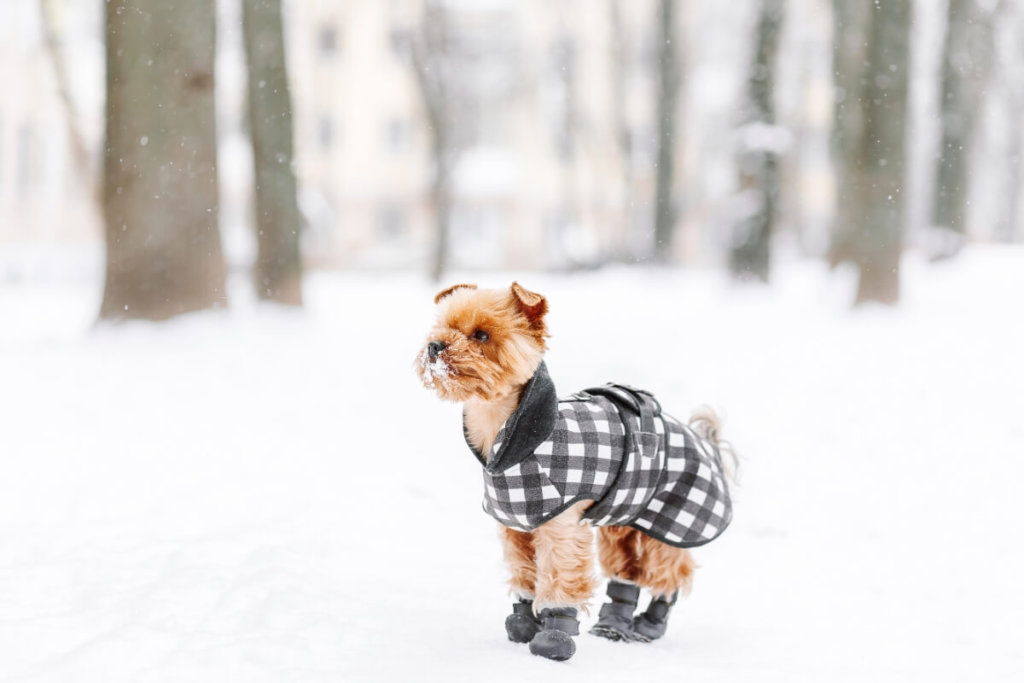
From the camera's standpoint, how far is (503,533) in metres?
4.11

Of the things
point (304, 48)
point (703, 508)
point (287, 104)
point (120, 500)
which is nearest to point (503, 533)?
point (703, 508)

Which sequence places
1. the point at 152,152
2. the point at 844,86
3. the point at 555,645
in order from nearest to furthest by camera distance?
the point at 555,645 → the point at 152,152 → the point at 844,86

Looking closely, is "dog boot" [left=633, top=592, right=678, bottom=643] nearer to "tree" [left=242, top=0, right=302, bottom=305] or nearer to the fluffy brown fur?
the fluffy brown fur

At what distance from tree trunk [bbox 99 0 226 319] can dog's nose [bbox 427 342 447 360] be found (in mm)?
5322

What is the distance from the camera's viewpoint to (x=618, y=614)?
4301 millimetres

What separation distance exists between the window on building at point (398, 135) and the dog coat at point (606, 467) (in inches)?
1595

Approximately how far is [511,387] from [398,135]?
4104 cm

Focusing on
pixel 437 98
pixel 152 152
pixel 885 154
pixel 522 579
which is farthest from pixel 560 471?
pixel 437 98

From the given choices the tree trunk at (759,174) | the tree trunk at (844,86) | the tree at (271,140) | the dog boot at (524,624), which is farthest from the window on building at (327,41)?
the dog boot at (524,624)

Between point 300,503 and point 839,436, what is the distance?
427cm

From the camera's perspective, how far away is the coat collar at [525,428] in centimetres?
370

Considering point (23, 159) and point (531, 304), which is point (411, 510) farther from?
point (23, 159)

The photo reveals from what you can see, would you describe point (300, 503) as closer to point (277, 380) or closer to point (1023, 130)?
point (277, 380)

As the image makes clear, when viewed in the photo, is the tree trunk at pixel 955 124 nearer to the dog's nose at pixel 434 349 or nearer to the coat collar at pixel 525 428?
the coat collar at pixel 525 428
